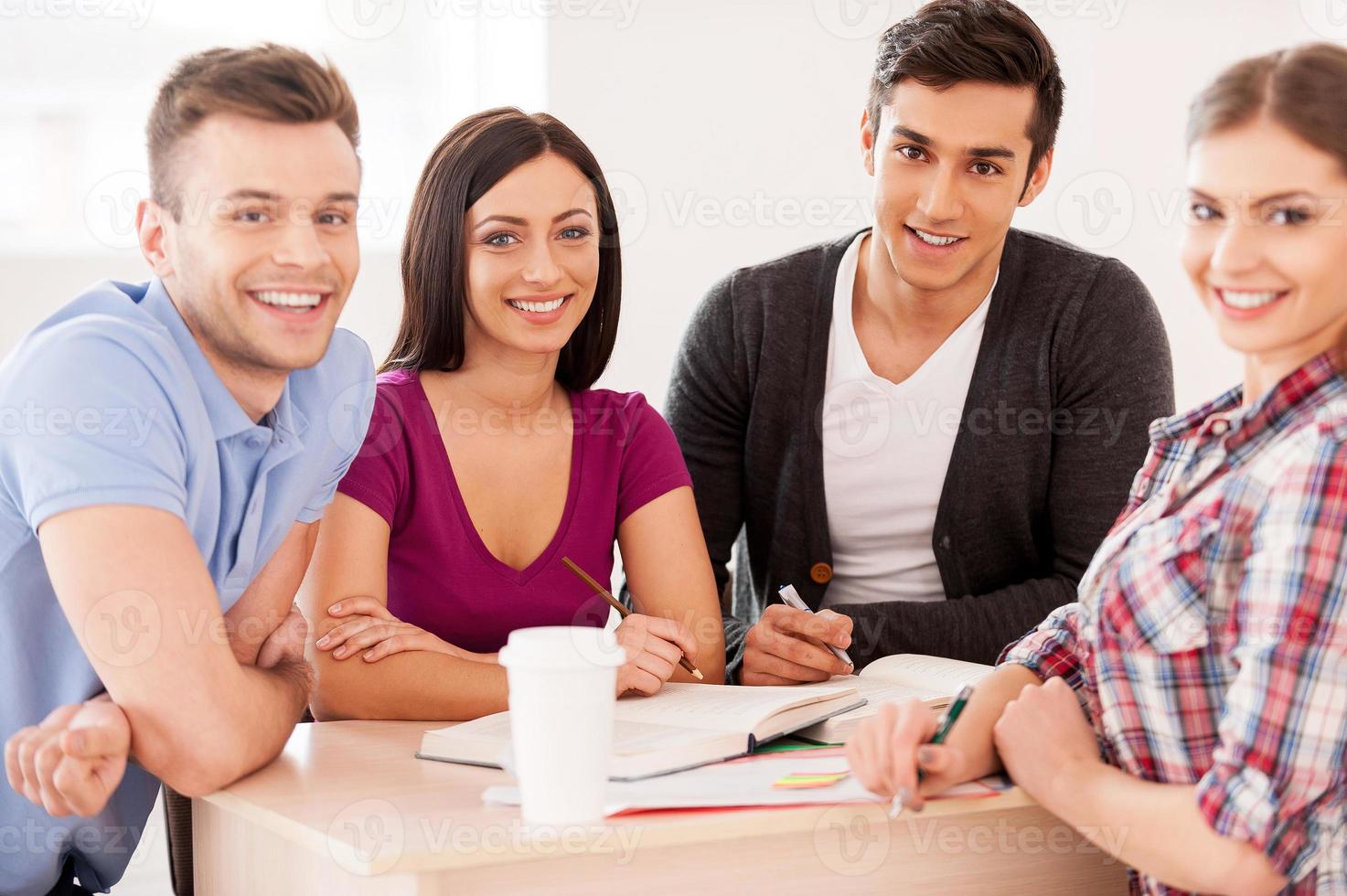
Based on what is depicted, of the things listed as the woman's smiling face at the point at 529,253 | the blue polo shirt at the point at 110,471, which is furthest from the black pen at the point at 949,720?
the woman's smiling face at the point at 529,253

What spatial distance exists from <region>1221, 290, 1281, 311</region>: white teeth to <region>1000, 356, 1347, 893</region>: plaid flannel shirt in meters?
0.07

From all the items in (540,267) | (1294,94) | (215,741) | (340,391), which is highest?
(1294,94)

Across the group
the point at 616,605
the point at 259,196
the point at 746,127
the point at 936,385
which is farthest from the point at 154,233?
the point at 746,127

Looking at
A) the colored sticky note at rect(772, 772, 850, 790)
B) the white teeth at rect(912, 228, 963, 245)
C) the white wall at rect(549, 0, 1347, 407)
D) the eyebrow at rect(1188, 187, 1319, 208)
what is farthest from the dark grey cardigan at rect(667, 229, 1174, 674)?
the white wall at rect(549, 0, 1347, 407)

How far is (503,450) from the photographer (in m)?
1.79

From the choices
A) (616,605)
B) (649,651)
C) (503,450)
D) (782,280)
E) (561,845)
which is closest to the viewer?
(561,845)

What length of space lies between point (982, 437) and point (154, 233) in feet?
3.91

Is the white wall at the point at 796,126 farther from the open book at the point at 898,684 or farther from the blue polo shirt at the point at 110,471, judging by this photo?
the blue polo shirt at the point at 110,471

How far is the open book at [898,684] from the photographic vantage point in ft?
4.28

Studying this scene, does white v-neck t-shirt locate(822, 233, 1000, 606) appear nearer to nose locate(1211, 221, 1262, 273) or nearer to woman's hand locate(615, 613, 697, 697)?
woman's hand locate(615, 613, 697, 697)

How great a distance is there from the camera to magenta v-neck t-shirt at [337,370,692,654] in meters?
1.71

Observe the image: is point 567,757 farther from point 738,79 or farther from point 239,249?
point 738,79

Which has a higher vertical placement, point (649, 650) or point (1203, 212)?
point (1203, 212)

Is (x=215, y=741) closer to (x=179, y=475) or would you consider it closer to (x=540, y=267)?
(x=179, y=475)
